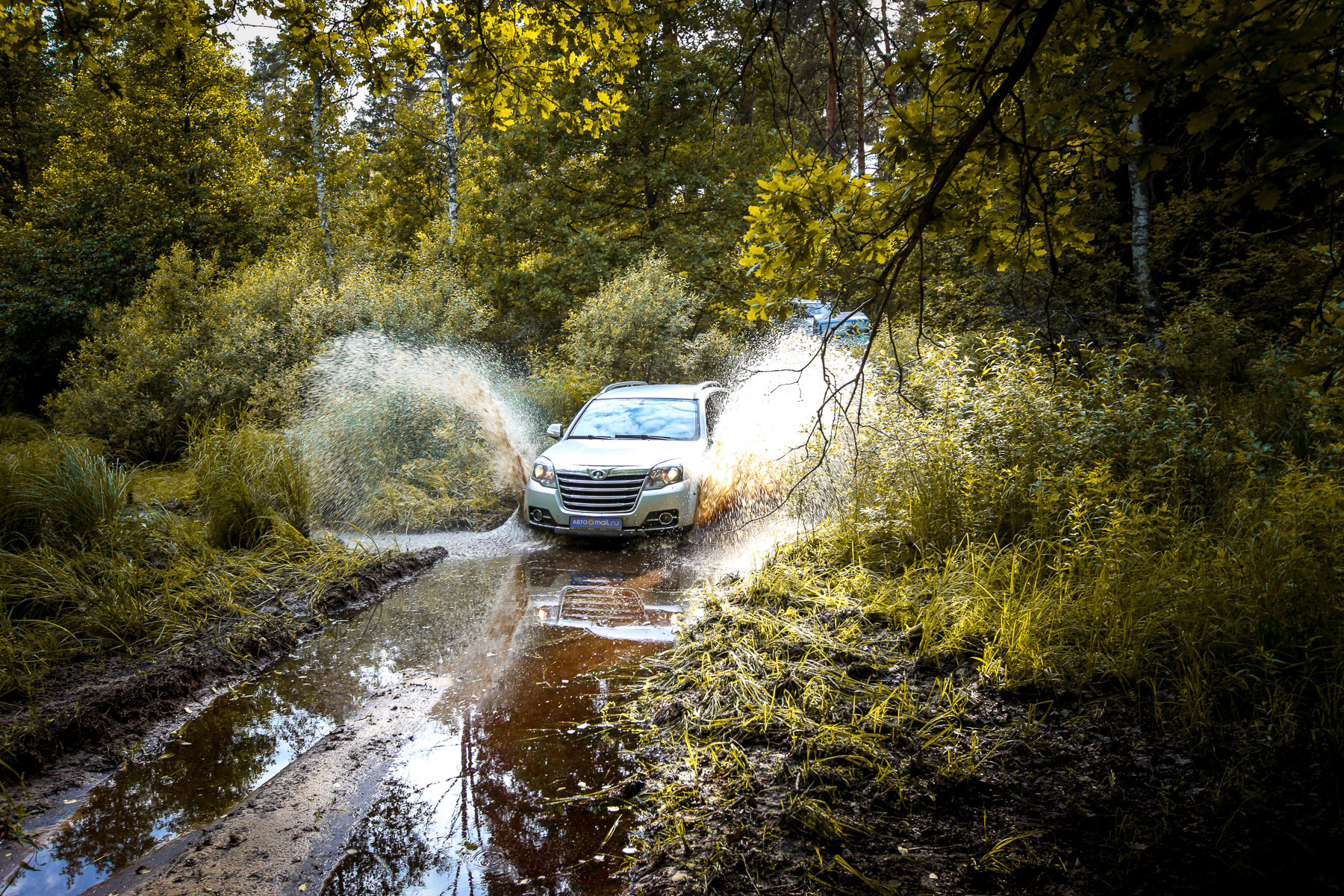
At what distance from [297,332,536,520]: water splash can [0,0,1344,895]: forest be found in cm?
8

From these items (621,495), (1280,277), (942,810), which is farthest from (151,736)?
(1280,277)

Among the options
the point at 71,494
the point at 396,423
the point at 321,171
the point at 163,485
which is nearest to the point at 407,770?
the point at 71,494

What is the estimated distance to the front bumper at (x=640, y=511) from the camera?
25.7 feet

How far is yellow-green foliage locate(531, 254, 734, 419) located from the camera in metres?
13.5

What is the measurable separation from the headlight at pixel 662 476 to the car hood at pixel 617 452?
101 mm

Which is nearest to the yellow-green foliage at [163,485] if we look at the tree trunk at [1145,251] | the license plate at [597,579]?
the license plate at [597,579]

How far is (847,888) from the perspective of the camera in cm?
259

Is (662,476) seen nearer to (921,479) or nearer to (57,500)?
(921,479)

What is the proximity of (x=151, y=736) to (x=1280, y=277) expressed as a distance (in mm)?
12420

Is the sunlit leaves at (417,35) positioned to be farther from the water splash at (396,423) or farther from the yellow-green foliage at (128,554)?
the water splash at (396,423)

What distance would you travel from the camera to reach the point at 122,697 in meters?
4.13

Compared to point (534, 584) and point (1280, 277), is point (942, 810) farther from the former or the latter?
point (1280, 277)

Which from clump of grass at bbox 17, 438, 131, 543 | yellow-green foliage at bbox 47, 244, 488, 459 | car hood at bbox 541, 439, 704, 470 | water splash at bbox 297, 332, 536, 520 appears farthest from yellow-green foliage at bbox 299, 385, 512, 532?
yellow-green foliage at bbox 47, 244, 488, 459

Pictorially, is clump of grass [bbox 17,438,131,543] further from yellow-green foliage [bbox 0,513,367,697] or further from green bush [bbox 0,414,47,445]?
green bush [bbox 0,414,47,445]
